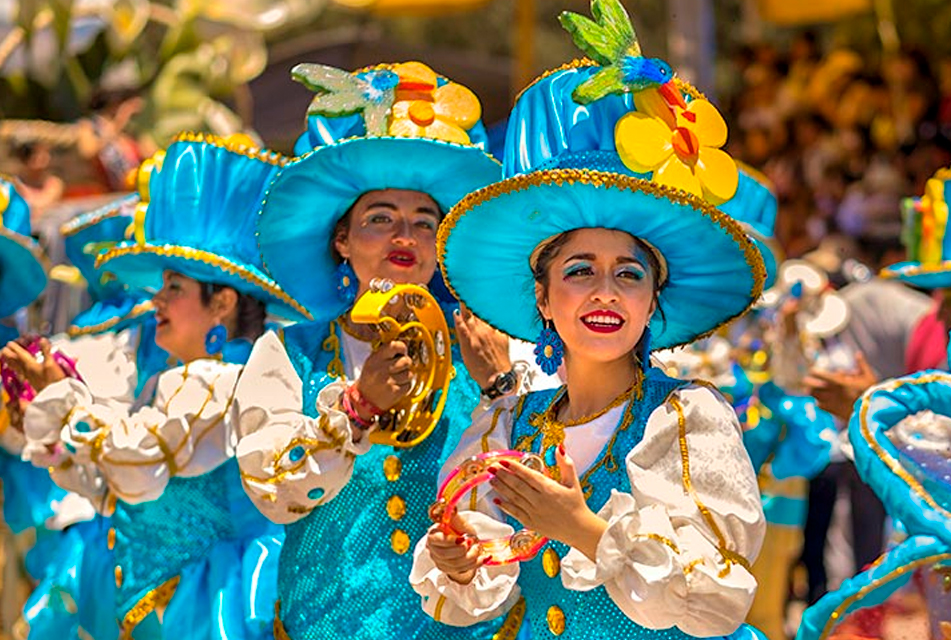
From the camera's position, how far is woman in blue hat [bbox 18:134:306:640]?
15.6 feet

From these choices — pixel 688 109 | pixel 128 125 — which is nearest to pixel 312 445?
pixel 688 109

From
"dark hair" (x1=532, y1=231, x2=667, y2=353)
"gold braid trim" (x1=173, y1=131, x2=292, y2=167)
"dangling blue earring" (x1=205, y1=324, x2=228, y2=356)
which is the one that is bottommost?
"dangling blue earring" (x1=205, y1=324, x2=228, y2=356)

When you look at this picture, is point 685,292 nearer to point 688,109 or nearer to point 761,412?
point 688,109

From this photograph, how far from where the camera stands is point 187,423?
15.5ft

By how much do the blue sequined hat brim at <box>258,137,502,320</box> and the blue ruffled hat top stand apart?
548mm

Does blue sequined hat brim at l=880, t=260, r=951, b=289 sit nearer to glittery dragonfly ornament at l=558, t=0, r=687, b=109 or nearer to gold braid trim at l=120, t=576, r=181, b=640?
glittery dragonfly ornament at l=558, t=0, r=687, b=109

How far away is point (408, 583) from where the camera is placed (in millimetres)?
4191

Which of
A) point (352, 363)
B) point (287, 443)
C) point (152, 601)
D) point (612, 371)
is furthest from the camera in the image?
point (152, 601)

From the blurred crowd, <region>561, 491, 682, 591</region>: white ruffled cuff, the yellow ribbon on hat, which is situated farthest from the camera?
the blurred crowd

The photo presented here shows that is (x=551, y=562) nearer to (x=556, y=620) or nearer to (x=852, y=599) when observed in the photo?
(x=556, y=620)

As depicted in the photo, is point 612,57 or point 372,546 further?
point 372,546

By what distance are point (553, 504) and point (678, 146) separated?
773mm

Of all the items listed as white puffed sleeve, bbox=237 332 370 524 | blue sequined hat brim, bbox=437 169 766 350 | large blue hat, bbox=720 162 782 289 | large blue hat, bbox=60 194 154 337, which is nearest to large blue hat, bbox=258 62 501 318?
white puffed sleeve, bbox=237 332 370 524

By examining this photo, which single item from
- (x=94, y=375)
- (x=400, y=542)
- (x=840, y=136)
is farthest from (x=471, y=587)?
(x=840, y=136)
